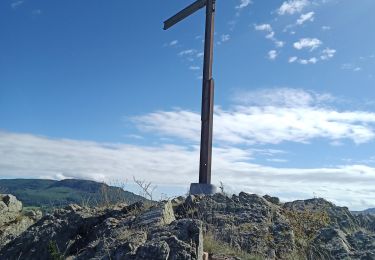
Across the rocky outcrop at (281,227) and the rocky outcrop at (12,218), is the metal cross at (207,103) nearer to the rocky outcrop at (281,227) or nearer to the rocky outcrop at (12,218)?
the rocky outcrop at (281,227)

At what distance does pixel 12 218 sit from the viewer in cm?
985

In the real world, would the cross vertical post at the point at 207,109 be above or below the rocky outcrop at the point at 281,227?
above

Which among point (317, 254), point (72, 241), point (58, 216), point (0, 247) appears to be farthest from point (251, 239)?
point (0, 247)

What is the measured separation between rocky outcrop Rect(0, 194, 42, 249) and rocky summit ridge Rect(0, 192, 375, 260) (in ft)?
4.59

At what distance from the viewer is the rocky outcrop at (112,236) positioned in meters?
5.07

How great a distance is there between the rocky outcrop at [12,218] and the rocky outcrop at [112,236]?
127cm

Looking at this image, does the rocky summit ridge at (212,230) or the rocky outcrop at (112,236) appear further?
the rocky summit ridge at (212,230)

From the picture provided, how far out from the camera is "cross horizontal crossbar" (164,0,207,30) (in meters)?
12.0

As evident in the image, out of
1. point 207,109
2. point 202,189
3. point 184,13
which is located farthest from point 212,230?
point 184,13

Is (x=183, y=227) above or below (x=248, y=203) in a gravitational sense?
below

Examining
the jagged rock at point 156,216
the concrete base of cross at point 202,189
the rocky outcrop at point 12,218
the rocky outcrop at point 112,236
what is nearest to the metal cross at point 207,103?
the concrete base of cross at point 202,189

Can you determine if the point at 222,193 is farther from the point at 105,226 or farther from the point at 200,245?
the point at 200,245

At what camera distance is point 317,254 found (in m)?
6.89

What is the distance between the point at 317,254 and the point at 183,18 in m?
7.90
